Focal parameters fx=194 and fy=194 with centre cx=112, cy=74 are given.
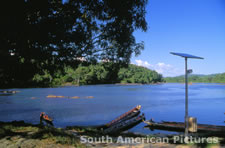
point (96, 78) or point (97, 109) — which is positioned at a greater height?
point (96, 78)

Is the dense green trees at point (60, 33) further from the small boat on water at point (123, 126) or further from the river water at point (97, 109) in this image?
the river water at point (97, 109)

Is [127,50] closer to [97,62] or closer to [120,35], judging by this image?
[120,35]

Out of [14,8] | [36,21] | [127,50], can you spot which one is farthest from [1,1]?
[127,50]

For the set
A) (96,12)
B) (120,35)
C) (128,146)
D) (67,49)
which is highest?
(96,12)

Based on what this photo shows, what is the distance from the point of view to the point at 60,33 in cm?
741

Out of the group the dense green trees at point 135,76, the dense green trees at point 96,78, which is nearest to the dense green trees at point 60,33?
the dense green trees at point 96,78

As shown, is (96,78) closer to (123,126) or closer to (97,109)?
(97,109)

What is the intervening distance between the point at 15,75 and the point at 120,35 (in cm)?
520

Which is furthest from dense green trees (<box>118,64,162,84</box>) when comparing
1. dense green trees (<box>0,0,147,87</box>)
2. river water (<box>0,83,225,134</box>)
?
dense green trees (<box>0,0,147,87</box>)

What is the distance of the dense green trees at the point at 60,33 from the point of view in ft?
23.1

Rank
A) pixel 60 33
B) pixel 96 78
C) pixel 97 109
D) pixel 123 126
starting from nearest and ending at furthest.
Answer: pixel 60 33 → pixel 123 126 → pixel 97 109 → pixel 96 78

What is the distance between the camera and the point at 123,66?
9.91 meters

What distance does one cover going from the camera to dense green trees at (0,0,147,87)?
7047 mm

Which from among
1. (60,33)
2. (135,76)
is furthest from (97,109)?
(135,76)
